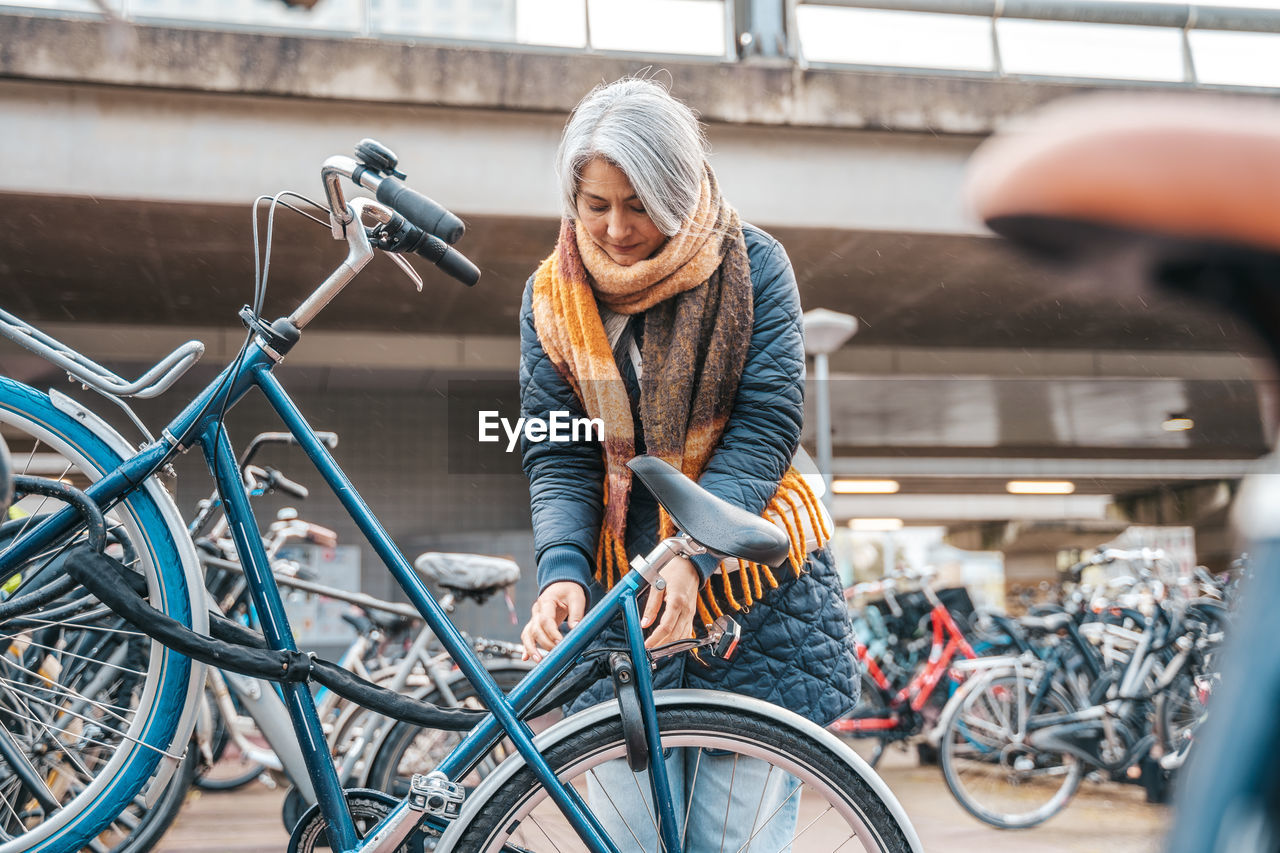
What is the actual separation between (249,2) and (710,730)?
238 inches

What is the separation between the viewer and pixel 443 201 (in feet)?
20.9

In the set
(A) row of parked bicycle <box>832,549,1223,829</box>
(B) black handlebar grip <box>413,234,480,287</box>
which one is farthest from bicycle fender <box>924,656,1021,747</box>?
(B) black handlebar grip <box>413,234,480,287</box>

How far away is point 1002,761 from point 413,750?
11.0ft

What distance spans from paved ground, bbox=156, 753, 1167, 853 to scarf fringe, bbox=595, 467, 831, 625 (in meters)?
3.20

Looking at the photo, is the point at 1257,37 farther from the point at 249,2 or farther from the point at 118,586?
the point at 118,586

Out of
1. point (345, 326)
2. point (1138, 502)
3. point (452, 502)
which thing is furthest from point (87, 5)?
point (1138, 502)

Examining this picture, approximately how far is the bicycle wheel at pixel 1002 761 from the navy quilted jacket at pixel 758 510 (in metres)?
3.87

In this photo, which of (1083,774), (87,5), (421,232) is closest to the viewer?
(421,232)

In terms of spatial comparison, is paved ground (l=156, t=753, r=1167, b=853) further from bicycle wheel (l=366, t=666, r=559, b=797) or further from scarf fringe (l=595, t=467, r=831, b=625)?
scarf fringe (l=595, t=467, r=831, b=625)

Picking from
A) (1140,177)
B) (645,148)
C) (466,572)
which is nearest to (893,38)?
(466,572)

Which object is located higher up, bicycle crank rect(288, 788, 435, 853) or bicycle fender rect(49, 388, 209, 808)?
bicycle fender rect(49, 388, 209, 808)

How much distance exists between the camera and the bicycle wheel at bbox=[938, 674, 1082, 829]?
4.96m

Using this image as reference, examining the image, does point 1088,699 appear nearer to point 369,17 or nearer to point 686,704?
point 686,704

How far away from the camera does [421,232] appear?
1.52 metres
